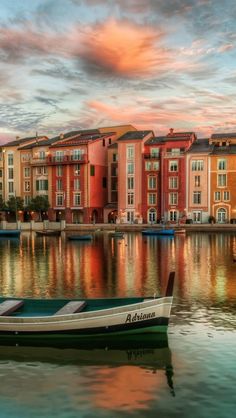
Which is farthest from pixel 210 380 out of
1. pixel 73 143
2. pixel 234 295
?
pixel 73 143

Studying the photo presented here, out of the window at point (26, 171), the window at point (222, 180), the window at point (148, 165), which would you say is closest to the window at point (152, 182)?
the window at point (148, 165)

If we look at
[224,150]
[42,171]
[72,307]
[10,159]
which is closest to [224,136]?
[224,150]

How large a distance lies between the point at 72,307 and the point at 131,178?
8473 cm

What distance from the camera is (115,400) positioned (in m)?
14.3

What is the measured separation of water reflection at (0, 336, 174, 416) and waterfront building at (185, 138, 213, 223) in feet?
262

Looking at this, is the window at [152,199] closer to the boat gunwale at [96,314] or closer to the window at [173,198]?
the window at [173,198]

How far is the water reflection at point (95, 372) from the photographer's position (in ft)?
47.6

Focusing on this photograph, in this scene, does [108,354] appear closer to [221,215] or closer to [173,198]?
[221,215]

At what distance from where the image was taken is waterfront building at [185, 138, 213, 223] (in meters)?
98.1

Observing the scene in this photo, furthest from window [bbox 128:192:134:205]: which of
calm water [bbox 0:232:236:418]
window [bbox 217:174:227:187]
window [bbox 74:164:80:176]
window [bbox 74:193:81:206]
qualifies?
calm water [bbox 0:232:236:418]

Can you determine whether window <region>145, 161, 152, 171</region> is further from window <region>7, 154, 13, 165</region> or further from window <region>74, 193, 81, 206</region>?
window <region>7, 154, 13, 165</region>

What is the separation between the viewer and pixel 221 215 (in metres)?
97.3

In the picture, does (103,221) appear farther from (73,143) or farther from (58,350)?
(58,350)

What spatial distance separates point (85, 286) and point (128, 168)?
7289 centimetres
